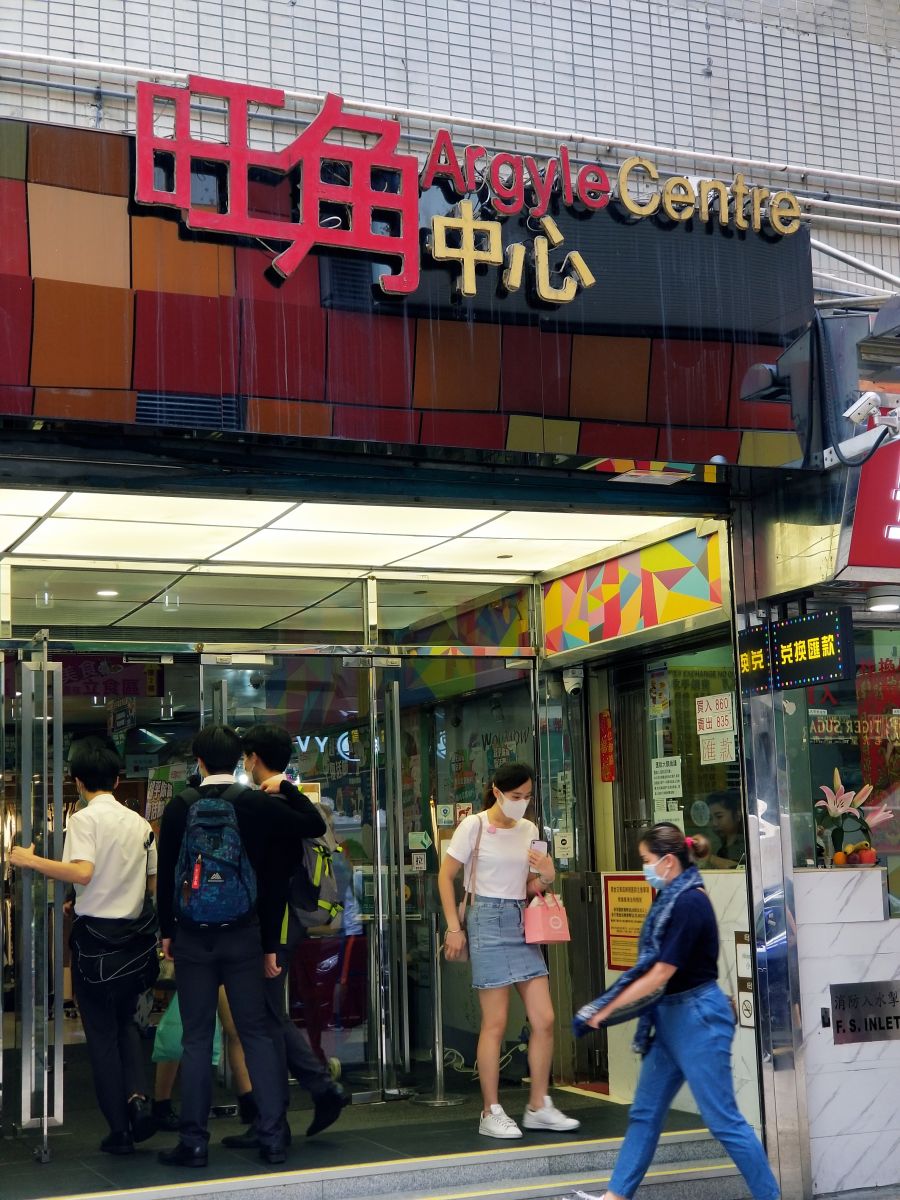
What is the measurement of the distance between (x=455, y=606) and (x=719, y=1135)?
3686 millimetres

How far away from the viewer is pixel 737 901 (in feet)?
22.8

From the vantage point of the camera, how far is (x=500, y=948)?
727cm

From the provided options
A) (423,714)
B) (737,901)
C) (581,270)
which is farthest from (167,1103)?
(581,270)

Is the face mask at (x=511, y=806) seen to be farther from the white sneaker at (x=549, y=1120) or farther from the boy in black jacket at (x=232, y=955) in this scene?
the white sneaker at (x=549, y=1120)

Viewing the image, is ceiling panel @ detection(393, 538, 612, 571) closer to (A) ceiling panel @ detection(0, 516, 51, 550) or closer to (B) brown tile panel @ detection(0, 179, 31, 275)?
(A) ceiling panel @ detection(0, 516, 51, 550)

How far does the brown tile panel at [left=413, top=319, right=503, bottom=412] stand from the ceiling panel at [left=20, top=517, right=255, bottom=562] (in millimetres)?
1511

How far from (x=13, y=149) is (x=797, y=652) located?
3.88m

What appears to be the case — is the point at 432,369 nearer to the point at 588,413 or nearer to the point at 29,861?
the point at 588,413

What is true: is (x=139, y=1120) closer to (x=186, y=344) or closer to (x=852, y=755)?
(x=186, y=344)

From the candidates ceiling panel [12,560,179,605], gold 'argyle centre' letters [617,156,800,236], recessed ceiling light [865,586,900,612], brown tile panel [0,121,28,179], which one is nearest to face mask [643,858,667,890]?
recessed ceiling light [865,586,900,612]

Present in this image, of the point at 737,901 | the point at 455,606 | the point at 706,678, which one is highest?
the point at 455,606

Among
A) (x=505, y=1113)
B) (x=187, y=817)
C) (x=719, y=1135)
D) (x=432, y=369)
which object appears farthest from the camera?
(x=505, y=1113)

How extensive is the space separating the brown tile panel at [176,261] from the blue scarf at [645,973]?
2857 millimetres

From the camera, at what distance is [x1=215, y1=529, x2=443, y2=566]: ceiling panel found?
7.35 m
